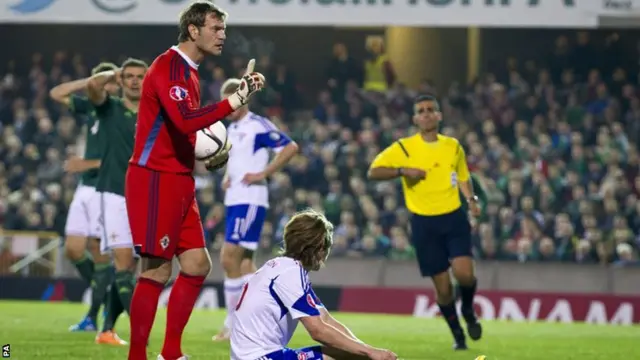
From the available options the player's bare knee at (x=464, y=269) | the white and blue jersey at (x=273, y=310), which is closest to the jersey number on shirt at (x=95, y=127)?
the player's bare knee at (x=464, y=269)

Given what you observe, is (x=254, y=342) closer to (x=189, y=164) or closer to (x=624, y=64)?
(x=189, y=164)

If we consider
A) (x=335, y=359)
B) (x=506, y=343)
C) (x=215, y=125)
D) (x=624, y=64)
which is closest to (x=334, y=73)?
(x=624, y=64)

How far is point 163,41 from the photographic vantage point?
92.8ft

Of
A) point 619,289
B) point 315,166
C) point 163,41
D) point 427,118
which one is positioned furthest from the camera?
point 163,41

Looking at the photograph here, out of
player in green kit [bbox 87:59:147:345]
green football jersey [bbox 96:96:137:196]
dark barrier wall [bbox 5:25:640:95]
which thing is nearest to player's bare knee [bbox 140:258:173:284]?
player in green kit [bbox 87:59:147:345]

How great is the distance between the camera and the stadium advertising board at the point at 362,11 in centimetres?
2048

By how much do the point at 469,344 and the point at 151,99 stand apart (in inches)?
217

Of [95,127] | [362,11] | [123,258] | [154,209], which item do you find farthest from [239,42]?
[154,209]

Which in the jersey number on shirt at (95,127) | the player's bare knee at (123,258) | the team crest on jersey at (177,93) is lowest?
the player's bare knee at (123,258)

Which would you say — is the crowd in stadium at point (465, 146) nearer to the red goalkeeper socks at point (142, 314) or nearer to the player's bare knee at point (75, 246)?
the player's bare knee at point (75, 246)

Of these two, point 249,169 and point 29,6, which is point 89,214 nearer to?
point 249,169

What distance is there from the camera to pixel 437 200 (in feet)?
40.4

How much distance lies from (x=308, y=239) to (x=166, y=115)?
1.62 metres

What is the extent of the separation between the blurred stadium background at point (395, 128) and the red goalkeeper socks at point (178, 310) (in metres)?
8.93
